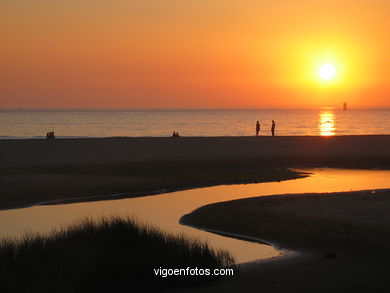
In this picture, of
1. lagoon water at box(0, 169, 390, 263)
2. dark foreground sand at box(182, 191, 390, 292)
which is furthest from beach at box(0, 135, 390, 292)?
lagoon water at box(0, 169, 390, 263)

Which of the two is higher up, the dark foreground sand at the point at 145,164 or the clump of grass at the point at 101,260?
the clump of grass at the point at 101,260

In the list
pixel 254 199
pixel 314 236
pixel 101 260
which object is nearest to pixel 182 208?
pixel 254 199

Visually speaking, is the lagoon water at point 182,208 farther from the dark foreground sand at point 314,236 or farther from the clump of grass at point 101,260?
the clump of grass at point 101,260

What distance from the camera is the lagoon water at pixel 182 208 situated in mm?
14616

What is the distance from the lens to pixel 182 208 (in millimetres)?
19531

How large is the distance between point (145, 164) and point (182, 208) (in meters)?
14.3

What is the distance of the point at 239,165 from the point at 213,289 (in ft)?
76.6

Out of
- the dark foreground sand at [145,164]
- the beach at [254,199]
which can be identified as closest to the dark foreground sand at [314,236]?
the beach at [254,199]

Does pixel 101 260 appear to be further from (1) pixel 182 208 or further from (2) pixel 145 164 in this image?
(2) pixel 145 164

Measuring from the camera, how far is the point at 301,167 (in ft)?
108

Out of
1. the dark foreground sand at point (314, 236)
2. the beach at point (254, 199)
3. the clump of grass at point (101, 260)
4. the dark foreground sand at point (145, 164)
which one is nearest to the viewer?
the clump of grass at point (101, 260)

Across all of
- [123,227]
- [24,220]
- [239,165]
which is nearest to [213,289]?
[123,227]

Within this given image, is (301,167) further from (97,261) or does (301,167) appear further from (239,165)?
(97,261)

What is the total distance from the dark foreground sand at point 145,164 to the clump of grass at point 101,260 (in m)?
9.50
